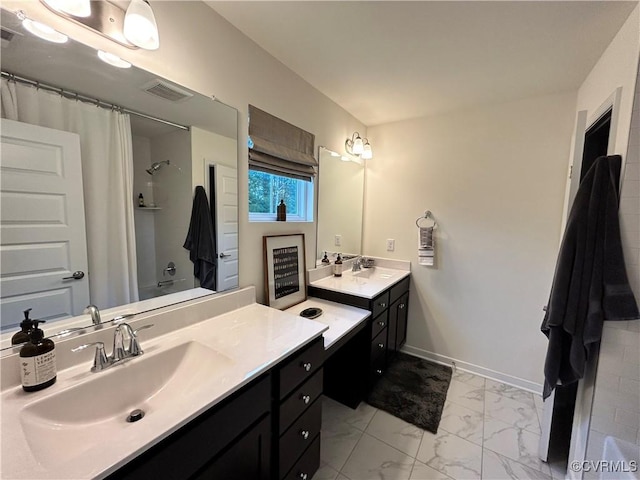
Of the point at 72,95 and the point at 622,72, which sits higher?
the point at 622,72

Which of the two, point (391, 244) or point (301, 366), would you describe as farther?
point (391, 244)

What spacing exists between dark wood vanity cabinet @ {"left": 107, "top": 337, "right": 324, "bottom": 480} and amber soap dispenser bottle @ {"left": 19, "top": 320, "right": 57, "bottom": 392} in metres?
0.40

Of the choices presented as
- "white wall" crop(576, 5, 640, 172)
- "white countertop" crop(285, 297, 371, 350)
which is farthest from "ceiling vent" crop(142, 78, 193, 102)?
"white wall" crop(576, 5, 640, 172)

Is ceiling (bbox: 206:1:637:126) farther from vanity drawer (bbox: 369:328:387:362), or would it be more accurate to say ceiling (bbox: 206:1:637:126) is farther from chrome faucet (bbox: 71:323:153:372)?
vanity drawer (bbox: 369:328:387:362)

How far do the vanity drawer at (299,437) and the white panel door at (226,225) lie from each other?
79 cm

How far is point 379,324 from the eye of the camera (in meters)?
2.07

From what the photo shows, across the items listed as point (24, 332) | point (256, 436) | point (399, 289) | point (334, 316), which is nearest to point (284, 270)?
point (334, 316)

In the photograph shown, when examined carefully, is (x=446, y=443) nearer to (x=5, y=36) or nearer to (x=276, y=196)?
(x=276, y=196)

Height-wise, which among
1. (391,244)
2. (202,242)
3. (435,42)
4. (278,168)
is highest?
(435,42)

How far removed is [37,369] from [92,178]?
2.23 feet

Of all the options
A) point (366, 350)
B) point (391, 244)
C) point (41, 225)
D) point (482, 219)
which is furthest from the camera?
point (391, 244)

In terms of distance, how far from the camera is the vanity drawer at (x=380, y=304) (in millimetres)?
1944

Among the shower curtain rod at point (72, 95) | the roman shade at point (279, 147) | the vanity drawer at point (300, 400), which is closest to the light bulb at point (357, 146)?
the roman shade at point (279, 147)

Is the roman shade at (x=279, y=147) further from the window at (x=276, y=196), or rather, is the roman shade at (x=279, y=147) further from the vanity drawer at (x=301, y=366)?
the vanity drawer at (x=301, y=366)
